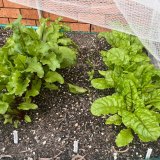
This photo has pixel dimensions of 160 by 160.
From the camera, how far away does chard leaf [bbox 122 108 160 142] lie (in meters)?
1.19

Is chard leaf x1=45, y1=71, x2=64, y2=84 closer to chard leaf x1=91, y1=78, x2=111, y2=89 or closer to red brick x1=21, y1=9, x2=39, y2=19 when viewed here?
chard leaf x1=91, y1=78, x2=111, y2=89

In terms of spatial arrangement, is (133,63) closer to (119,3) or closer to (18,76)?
(119,3)

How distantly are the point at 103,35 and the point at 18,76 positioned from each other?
24.9 inches

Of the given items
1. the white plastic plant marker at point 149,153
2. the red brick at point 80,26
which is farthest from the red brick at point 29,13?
the white plastic plant marker at point 149,153

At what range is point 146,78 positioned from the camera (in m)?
1.37

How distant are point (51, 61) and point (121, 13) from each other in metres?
0.38

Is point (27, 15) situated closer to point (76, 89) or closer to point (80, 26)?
point (80, 26)

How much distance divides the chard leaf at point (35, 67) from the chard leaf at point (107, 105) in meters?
0.27

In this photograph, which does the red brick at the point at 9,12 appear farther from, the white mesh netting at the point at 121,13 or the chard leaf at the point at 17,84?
the chard leaf at the point at 17,84

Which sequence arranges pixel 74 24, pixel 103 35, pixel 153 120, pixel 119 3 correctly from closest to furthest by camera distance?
pixel 119 3 < pixel 153 120 < pixel 103 35 < pixel 74 24

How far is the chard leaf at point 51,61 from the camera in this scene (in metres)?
1.34

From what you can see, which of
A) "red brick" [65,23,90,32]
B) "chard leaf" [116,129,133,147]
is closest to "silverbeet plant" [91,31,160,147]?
"chard leaf" [116,129,133,147]

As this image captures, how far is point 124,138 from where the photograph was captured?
129 cm

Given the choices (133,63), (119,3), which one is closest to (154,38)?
(119,3)
